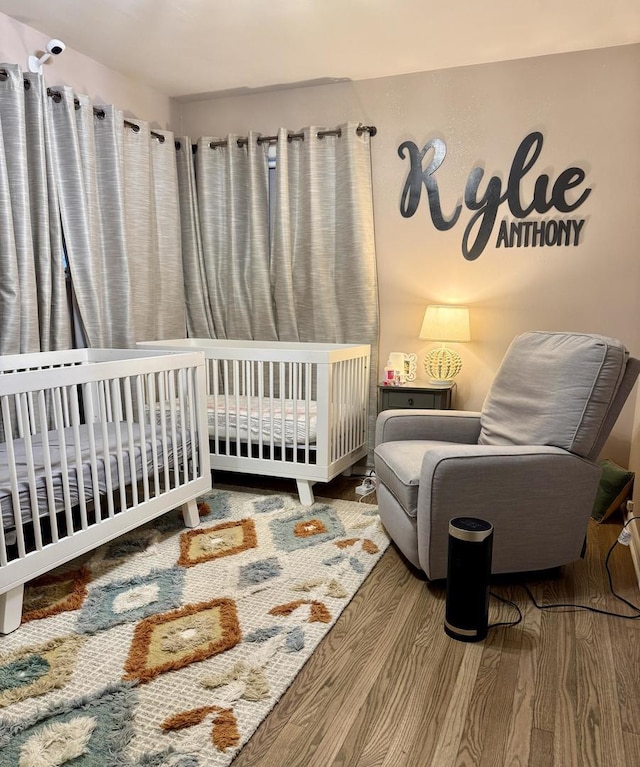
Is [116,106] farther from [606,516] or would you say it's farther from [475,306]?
[606,516]

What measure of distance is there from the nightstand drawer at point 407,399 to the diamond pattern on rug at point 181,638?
5.23ft

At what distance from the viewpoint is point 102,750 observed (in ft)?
4.21

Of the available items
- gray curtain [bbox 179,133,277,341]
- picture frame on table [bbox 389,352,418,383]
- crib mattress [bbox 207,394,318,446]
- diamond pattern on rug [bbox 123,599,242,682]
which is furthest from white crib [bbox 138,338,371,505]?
diamond pattern on rug [bbox 123,599,242,682]

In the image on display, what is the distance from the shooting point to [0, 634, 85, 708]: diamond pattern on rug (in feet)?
4.88

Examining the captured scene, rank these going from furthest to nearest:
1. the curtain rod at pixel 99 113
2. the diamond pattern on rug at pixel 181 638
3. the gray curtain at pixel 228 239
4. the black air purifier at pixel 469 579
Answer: the gray curtain at pixel 228 239
the curtain rod at pixel 99 113
the black air purifier at pixel 469 579
the diamond pattern on rug at pixel 181 638

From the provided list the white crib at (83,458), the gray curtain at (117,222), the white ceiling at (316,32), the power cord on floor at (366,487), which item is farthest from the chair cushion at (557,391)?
the gray curtain at (117,222)

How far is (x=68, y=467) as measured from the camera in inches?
78.4

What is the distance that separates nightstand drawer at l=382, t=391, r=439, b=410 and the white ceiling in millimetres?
1804

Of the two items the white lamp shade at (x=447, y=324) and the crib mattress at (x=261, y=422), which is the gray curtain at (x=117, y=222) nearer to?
the crib mattress at (x=261, y=422)

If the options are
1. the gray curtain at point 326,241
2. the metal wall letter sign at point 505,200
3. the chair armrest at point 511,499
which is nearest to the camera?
the chair armrest at point 511,499

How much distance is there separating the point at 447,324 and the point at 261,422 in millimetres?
1159

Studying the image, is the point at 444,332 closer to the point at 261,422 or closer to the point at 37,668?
the point at 261,422

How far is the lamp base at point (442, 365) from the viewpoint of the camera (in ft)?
10.7

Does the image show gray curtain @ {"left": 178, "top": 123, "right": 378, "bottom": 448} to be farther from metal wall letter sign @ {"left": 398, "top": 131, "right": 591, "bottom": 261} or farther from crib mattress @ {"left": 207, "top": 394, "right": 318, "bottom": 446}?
crib mattress @ {"left": 207, "top": 394, "right": 318, "bottom": 446}
